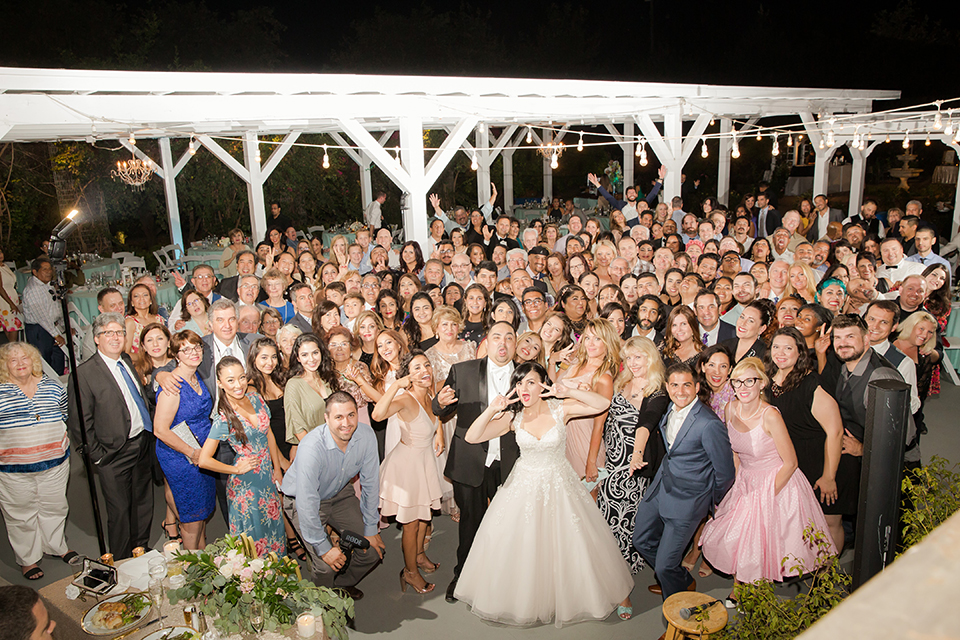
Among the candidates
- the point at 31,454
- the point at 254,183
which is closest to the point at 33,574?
the point at 31,454

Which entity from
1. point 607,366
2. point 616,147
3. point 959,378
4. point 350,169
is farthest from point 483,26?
point 607,366

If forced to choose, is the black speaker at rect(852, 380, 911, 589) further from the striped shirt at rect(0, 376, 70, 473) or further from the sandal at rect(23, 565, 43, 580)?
the sandal at rect(23, 565, 43, 580)

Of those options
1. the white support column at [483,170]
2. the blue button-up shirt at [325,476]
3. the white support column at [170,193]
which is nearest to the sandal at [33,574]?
the blue button-up shirt at [325,476]

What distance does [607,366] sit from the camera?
372cm

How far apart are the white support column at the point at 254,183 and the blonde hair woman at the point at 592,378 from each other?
7.06 metres

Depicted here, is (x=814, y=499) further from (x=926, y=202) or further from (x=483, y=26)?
(x=483, y=26)

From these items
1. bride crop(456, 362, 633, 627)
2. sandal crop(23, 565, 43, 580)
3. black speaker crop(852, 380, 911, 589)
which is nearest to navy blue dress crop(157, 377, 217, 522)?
sandal crop(23, 565, 43, 580)

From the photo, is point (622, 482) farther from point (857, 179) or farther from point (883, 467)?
point (857, 179)

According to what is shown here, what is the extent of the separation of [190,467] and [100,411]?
1.89 feet

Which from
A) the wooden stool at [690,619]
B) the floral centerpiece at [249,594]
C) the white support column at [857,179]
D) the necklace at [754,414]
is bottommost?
the wooden stool at [690,619]

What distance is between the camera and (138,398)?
381cm

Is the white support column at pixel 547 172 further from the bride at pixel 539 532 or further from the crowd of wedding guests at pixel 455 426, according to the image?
the bride at pixel 539 532

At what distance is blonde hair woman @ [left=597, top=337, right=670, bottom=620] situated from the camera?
3465 mm

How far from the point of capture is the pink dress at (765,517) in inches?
129
